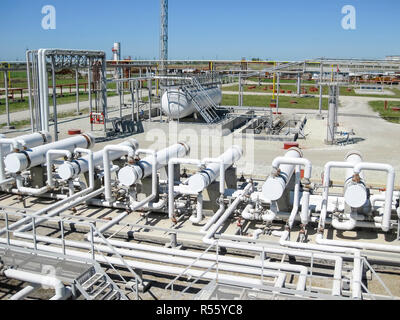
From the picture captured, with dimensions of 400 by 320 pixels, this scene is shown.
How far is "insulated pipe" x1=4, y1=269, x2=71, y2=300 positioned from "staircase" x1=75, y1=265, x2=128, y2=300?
22 centimetres

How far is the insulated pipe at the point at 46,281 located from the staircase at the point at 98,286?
217 mm

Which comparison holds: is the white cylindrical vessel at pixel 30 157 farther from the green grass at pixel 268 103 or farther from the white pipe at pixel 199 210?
the green grass at pixel 268 103

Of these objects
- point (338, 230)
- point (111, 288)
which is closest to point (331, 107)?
point (338, 230)

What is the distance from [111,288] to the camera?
7285mm

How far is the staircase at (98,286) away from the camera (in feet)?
22.8

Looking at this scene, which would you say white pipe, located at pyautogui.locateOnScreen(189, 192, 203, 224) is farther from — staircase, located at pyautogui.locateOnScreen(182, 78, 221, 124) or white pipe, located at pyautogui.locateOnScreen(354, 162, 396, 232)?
staircase, located at pyautogui.locateOnScreen(182, 78, 221, 124)

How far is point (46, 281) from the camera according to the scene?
273 inches

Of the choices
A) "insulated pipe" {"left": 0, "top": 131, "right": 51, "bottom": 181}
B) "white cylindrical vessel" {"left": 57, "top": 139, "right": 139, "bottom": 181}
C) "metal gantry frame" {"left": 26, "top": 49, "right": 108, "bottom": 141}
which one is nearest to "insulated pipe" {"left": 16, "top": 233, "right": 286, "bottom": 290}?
"white cylindrical vessel" {"left": 57, "top": 139, "right": 139, "bottom": 181}

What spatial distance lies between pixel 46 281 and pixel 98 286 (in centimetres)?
79

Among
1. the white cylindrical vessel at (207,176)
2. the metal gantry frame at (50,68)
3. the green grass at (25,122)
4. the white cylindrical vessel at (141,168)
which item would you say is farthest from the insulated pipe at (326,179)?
the green grass at (25,122)

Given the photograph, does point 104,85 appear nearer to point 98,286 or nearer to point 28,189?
point 28,189

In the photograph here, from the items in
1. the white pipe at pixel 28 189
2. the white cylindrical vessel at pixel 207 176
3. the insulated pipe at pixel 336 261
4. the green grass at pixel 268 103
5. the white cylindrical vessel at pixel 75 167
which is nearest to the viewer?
the insulated pipe at pixel 336 261
